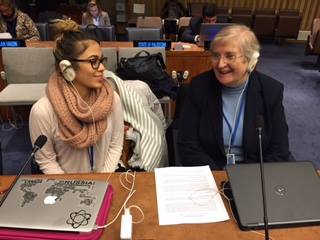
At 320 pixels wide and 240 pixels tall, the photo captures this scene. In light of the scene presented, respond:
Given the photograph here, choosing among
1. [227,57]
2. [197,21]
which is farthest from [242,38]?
[197,21]

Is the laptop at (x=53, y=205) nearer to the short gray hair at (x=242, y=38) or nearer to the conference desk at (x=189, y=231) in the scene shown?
the conference desk at (x=189, y=231)

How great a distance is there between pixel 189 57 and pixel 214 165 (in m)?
1.91

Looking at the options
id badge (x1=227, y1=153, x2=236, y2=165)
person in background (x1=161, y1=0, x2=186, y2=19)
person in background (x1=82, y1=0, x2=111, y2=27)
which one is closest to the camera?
id badge (x1=227, y1=153, x2=236, y2=165)

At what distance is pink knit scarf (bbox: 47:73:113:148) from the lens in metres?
1.42

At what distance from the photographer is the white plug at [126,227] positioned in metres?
0.90

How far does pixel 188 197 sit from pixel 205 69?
2407 millimetres

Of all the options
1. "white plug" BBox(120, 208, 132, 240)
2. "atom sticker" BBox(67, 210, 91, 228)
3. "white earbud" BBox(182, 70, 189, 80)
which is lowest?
"white earbud" BBox(182, 70, 189, 80)

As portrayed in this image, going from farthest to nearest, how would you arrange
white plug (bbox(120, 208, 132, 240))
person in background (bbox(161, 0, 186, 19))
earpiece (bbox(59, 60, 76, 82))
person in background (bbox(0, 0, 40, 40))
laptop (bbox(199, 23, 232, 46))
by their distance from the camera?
person in background (bbox(161, 0, 186, 19))
person in background (bbox(0, 0, 40, 40))
laptop (bbox(199, 23, 232, 46))
earpiece (bbox(59, 60, 76, 82))
white plug (bbox(120, 208, 132, 240))

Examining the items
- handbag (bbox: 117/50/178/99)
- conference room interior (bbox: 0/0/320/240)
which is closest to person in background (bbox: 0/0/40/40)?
conference room interior (bbox: 0/0/320/240)

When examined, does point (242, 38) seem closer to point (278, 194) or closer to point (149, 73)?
point (278, 194)

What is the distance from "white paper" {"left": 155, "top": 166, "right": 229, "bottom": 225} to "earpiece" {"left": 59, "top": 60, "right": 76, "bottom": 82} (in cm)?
60

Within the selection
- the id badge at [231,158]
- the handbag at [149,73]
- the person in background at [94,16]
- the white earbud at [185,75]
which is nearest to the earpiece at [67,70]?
the id badge at [231,158]

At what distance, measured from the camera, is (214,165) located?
1.56 m

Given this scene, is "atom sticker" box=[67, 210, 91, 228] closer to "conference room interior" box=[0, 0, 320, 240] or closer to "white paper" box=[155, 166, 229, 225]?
"conference room interior" box=[0, 0, 320, 240]
